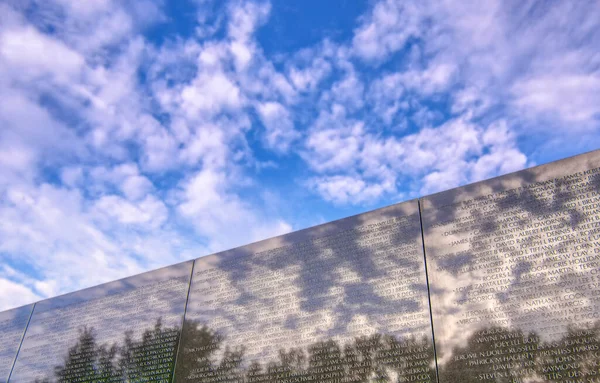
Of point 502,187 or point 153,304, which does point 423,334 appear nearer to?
point 502,187

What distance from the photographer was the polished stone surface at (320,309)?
7566 millimetres

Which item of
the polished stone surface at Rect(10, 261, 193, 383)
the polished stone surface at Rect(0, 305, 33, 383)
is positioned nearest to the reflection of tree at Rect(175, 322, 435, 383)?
the polished stone surface at Rect(10, 261, 193, 383)

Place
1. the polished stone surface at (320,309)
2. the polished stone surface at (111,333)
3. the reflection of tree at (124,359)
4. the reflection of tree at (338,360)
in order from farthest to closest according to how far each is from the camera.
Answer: the polished stone surface at (111,333) → the reflection of tree at (124,359) → the polished stone surface at (320,309) → the reflection of tree at (338,360)

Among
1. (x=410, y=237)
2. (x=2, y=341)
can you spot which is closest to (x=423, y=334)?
(x=410, y=237)

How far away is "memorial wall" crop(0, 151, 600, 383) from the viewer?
6.63 m

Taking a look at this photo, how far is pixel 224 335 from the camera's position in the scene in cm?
927

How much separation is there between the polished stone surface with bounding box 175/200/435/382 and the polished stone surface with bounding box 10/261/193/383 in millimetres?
595

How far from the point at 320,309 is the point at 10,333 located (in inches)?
375

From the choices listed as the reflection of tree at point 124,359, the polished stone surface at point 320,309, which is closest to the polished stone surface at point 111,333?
the reflection of tree at point 124,359

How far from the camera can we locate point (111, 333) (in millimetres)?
10875

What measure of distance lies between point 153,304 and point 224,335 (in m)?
2.48

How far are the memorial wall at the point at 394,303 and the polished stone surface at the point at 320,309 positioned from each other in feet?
0.08

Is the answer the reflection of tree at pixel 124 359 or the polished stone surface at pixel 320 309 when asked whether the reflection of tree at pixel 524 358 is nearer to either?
the polished stone surface at pixel 320 309

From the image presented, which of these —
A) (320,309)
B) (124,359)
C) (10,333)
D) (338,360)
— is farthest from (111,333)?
(338,360)
